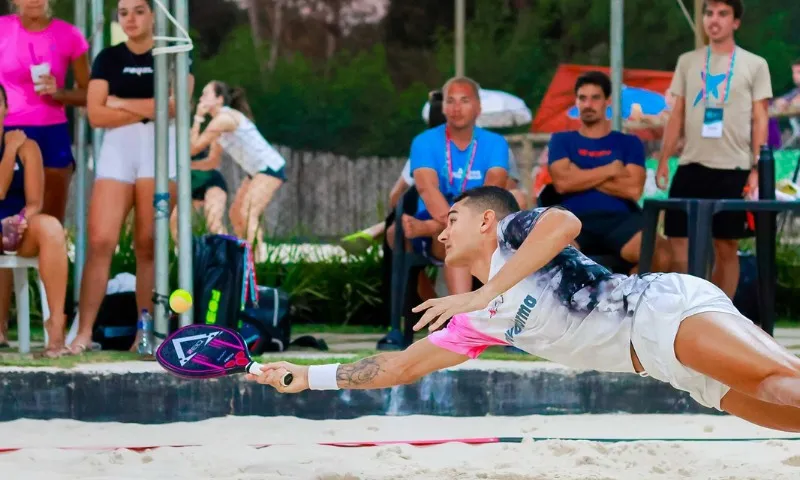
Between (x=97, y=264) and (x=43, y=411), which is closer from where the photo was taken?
(x=43, y=411)

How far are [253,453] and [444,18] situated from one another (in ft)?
69.1

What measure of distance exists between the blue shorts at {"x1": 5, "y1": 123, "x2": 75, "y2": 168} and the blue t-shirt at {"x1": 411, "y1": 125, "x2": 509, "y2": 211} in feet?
6.20

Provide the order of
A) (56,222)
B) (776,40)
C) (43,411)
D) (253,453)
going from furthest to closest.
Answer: (776,40), (56,222), (43,411), (253,453)

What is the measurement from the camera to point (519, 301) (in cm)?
436

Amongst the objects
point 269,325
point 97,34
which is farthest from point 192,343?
point 97,34

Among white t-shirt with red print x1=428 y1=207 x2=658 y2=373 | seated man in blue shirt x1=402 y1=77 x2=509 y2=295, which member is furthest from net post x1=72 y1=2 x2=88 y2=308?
white t-shirt with red print x1=428 y1=207 x2=658 y2=373

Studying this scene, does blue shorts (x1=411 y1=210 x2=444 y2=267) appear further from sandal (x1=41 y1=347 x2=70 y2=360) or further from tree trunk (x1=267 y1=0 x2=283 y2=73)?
tree trunk (x1=267 y1=0 x2=283 y2=73)

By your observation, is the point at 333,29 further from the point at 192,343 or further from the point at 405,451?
the point at 192,343

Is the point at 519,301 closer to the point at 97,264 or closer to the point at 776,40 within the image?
the point at 97,264

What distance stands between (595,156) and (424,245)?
1.06 metres

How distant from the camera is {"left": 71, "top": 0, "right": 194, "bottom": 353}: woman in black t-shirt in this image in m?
7.13

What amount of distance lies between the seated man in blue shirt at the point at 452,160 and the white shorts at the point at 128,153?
1331 mm

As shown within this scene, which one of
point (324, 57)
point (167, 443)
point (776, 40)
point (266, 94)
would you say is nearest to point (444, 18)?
point (324, 57)

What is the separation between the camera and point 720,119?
764cm
